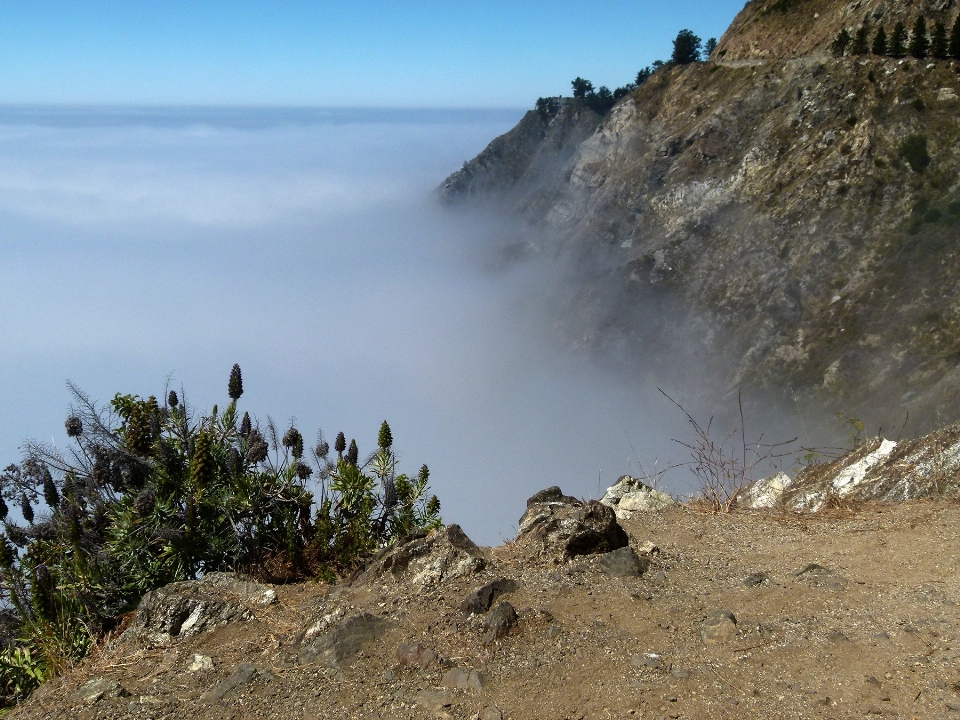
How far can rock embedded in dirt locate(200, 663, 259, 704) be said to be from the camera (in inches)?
174

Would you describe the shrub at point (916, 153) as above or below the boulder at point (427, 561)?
above

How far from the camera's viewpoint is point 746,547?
6.08 meters

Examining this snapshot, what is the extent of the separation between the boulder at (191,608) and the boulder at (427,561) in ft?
2.52

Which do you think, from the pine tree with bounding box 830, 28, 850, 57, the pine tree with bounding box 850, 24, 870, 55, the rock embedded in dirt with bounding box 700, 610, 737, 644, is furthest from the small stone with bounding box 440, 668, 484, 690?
the pine tree with bounding box 830, 28, 850, 57

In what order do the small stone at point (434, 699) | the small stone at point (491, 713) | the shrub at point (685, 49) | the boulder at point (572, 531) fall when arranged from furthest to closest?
the shrub at point (685, 49) < the boulder at point (572, 531) < the small stone at point (434, 699) < the small stone at point (491, 713)

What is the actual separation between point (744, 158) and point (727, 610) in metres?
64.5

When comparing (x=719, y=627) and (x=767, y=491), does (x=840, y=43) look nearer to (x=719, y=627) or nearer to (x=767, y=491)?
(x=767, y=491)

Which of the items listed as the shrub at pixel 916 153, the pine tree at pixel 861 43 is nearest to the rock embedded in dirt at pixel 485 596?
the shrub at pixel 916 153

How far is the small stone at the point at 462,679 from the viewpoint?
429cm

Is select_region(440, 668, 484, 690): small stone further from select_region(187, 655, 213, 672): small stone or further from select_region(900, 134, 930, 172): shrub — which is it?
select_region(900, 134, 930, 172): shrub

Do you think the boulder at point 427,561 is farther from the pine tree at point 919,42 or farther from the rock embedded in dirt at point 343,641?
the pine tree at point 919,42

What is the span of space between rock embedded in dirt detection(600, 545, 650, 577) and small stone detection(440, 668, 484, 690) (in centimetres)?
145

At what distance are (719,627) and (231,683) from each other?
2.79 meters

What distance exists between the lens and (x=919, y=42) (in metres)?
53.5
